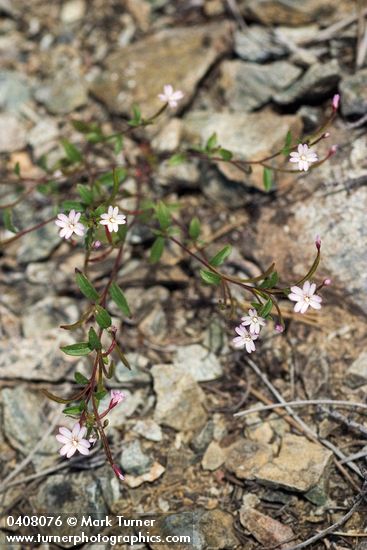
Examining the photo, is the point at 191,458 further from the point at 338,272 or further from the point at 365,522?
the point at 338,272

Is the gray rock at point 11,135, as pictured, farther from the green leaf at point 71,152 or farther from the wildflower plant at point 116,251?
the green leaf at point 71,152

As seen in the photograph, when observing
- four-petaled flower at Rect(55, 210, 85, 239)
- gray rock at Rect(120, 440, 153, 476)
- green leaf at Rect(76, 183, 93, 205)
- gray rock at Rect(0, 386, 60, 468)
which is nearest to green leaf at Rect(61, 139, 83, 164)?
green leaf at Rect(76, 183, 93, 205)

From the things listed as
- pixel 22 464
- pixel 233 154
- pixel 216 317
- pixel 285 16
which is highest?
pixel 285 16

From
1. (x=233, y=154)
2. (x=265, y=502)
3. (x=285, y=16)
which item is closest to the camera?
(x=265, y=502)

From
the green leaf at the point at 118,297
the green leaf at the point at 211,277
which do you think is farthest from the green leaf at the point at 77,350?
the green leaf at the point at 211,277

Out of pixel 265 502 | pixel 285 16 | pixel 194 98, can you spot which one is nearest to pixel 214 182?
pixel 194 98
